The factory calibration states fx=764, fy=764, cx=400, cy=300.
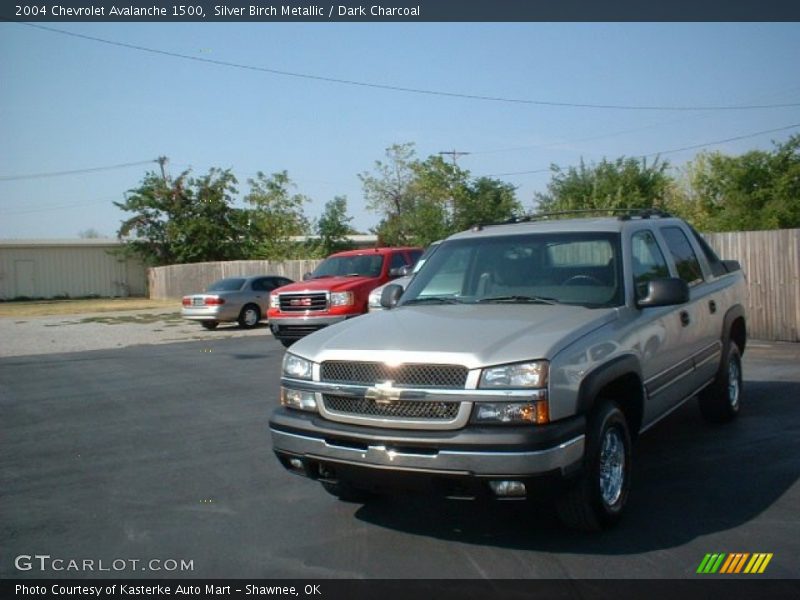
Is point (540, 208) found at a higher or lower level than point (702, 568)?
higher

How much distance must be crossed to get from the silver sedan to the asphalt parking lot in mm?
12111

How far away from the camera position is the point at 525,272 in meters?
5.43

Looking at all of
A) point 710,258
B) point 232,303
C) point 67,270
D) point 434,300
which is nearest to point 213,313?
point 232,303

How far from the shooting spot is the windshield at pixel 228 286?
21.0m

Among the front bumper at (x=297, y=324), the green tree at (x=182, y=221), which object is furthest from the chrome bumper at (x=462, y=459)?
the green tree at (x=182, y=221)

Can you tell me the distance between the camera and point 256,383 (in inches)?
403

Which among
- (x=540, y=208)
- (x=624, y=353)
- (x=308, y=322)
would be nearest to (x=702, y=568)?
(x=624, y=353)

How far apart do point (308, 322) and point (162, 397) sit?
4.23m

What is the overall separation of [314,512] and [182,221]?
42.1 m

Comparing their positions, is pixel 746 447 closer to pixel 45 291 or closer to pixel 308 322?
pixel 308 322

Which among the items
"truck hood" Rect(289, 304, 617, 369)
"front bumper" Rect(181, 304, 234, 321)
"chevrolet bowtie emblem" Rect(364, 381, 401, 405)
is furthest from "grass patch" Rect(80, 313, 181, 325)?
"chevrolet bowtie emblem" Rect(364, 381, 401, 405)

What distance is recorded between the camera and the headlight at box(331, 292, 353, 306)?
13.4m

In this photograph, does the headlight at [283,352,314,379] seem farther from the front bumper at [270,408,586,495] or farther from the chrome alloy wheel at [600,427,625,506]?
the chrome alloy wheel at [600,427,625,506]
